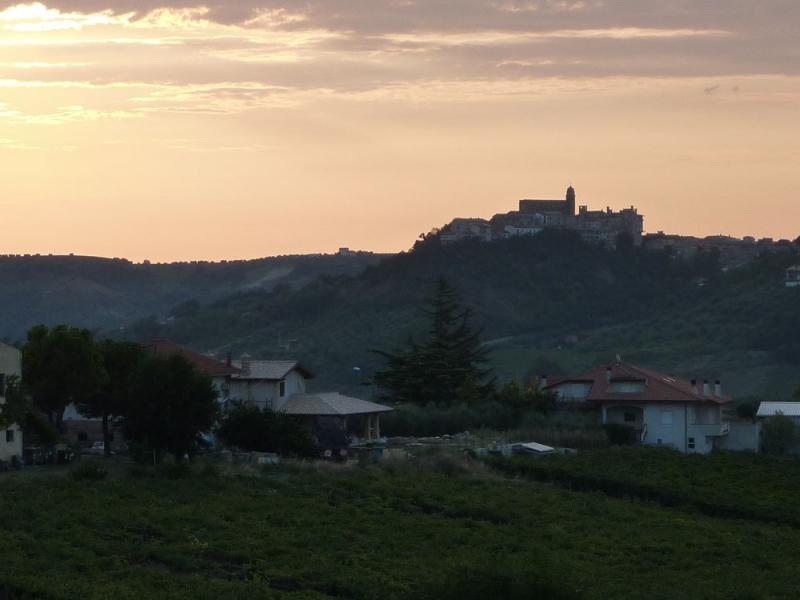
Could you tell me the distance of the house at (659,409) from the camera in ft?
214

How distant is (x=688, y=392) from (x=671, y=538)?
2606 centimetres

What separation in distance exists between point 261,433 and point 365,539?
1587 cm

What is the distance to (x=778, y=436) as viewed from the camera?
65.9 meters

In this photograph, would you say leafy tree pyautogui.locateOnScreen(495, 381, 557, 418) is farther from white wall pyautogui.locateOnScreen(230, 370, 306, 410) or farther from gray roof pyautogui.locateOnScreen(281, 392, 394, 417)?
white wall pyautogui.locateOnScreen(230, 370, 306, 410)

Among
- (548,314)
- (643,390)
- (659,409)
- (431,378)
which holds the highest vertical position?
(548,314)

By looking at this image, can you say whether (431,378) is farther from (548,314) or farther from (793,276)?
(548,314)

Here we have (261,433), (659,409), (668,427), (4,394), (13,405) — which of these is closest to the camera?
(13,405)

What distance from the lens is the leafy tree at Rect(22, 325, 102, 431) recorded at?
159ft

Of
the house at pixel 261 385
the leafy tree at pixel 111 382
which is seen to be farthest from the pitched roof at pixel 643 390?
the leafy tree at pixel 111 382

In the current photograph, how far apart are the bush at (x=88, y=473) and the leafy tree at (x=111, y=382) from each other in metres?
7.47

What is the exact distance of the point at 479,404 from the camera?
69438 millimetres

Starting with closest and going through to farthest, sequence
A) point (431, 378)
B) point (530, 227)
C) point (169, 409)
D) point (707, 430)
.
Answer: point (169, 409) < point (707, 430) < point (431, 378) < point (530, 227)

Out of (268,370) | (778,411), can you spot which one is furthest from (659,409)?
(268,370)

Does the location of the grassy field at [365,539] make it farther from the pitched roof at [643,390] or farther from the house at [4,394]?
the pitched roof at [643,390]
